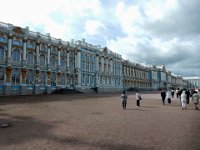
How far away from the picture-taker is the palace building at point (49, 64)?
3247 centimetres

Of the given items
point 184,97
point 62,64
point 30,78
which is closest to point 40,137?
point 184,97

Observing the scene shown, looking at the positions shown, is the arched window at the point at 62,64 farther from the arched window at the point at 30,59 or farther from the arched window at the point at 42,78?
the arched window at the point at 30,59

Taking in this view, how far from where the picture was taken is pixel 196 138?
7.37 metres

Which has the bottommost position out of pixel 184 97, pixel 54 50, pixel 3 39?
pixel 184 97

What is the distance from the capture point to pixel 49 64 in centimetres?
3950

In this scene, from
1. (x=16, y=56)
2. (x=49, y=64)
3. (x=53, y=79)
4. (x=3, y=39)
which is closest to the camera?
(x=3, y=39)

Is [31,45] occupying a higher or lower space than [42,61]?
higher

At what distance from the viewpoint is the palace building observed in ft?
107

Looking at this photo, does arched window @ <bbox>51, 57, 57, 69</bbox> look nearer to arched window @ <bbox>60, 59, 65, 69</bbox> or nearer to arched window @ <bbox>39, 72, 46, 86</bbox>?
arched window @ <bbox>60, 59, 65, 69</bbox>

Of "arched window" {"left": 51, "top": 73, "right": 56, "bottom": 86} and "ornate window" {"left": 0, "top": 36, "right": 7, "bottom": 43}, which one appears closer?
"ornate window" {"left": 0, "top": 36, "right": 7, "bottom": 43}

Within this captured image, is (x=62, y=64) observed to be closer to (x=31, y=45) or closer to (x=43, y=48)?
(x=43, y=48)

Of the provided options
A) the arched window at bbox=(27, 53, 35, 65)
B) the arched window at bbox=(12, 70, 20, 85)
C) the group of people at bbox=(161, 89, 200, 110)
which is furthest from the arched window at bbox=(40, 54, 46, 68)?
the group of people at bbox=(161, 89, 200, 110)

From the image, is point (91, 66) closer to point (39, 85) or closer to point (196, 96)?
point (39, 85)

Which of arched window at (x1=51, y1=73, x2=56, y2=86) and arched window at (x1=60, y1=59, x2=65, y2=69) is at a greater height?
arched window at (x1=60, y1=59, x2=65, y2=69)
